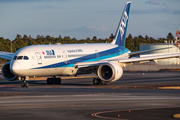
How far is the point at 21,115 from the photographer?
682 inches

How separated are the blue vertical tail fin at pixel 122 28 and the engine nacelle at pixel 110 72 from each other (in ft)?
36.7

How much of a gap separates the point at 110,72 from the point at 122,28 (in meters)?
13.6

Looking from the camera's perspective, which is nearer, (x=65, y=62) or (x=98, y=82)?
(x=65, y=62)

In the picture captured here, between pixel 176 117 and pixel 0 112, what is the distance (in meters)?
8.98

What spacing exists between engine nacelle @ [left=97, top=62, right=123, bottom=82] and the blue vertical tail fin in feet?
36.7

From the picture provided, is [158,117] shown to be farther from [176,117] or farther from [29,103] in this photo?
[29,103]

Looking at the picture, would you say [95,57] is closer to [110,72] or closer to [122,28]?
[110,72]

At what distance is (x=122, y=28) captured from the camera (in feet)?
164

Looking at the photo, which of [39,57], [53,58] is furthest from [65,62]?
[39,57]

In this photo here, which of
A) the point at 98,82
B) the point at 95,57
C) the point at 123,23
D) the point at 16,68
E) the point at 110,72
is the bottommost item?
the point at 98,82

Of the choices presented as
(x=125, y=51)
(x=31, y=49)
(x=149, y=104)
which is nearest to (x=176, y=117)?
(x=149, y=104)

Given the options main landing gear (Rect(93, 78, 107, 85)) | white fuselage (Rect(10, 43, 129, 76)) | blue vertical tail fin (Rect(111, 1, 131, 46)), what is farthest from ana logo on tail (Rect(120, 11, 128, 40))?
main landing gear (Rect(93, 78, 107, 85))

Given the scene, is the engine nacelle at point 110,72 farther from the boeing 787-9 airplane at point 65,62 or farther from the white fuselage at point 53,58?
the white fuselage at point 53,58

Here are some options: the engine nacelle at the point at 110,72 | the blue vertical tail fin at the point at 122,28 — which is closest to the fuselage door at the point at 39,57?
the engine nacelle at the point at 110,72
